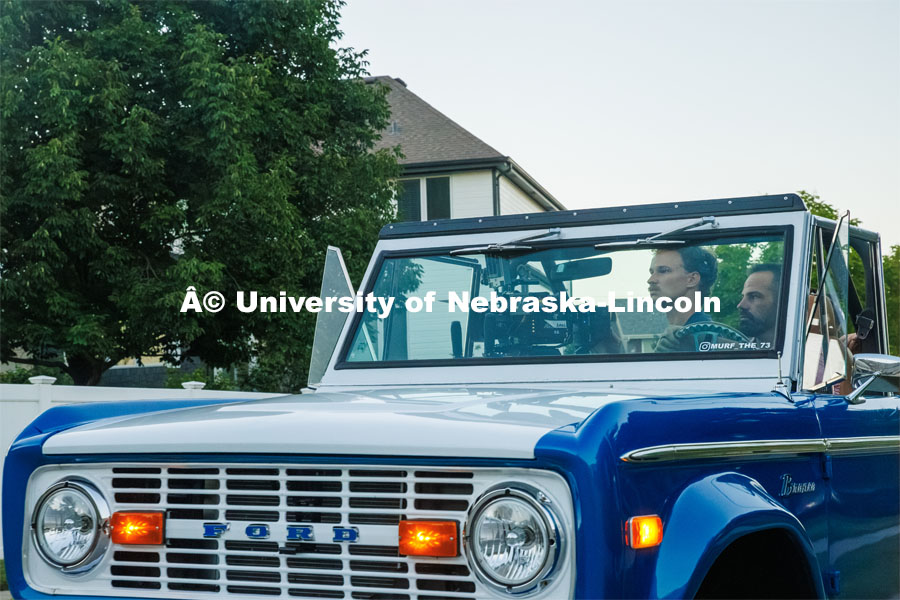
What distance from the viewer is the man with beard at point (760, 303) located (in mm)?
3990

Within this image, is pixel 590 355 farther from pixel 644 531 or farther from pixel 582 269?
pixel 644 531

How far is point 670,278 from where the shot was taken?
429cm

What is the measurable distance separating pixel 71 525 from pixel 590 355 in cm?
196

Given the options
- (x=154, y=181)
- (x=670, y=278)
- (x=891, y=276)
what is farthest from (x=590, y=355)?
(x=891, y=276)

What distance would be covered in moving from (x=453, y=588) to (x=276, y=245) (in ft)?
51.7

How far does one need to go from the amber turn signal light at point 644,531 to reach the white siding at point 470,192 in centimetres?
3224

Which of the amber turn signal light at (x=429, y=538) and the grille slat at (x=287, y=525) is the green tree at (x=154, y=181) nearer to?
the grille slat at (x=287, y=525)

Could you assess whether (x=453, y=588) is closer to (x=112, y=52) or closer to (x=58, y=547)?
(x=58, y=547)

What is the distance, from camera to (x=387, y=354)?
4664 mm

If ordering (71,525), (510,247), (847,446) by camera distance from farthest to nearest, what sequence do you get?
(510,247) < (847,446) < (71,525)

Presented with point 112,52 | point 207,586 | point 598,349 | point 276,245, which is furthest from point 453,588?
point 112,52

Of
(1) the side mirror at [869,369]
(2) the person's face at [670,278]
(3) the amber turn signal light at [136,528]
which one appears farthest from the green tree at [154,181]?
(1) the side mirror at [869,369]

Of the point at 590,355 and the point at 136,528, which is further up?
the point at 590,355

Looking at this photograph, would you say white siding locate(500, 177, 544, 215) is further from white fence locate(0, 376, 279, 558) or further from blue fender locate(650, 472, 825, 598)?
blue fender locate(650, 472, 825, 598)
